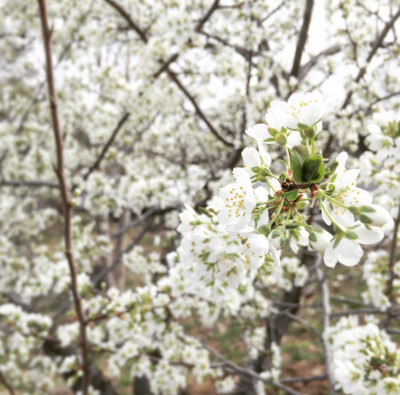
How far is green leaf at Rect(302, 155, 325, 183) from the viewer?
Answer: 833 millimetres

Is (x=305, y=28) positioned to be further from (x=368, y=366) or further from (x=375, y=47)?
(x=368, y=366)

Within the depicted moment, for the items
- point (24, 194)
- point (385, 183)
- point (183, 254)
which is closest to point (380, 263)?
point (385, 183)

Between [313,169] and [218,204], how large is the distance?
2.33ft

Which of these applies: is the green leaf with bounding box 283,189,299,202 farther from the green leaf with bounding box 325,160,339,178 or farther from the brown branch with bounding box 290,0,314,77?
the brown branch with bounding box 290,0,314,77

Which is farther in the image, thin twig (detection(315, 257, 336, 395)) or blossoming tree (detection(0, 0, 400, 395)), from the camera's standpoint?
thin twig (detection(315, 257, 336, 395))

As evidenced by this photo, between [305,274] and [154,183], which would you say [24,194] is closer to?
[154,183]

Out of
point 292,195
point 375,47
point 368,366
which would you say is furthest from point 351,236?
point 375,47

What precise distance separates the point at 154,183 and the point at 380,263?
227 centimetres

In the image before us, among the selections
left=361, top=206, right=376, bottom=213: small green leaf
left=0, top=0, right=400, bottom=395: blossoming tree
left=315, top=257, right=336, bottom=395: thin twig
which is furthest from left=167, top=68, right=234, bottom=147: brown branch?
left=361, top=206, right=376, bottom=213: small green leaf

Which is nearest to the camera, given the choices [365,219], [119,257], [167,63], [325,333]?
[365,219]

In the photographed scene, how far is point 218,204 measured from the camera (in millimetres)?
1521

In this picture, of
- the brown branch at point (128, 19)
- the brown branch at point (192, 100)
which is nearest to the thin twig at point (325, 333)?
the brown branch at point (192, 100)

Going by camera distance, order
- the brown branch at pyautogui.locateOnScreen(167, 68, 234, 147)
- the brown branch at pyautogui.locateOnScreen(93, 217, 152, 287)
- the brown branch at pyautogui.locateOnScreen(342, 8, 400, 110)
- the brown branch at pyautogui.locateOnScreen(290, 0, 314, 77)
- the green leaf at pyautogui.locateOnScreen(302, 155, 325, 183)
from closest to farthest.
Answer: the green leaf at pyautogui.locateOnScreen(302, 155, 325, 183), the brown branch at pyautogui.locateOnScreen(290, 0, 314, 77), the brown branch at pyautogui.locateOnScreen(342, 8, 400, 110), the brown branch at pyautogui.locateOnScreen(167, 68, 234, 147), the brown branch at pyautogui.locateOnScreen(93, 217, 152, 287)

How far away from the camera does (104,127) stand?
472cm
